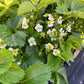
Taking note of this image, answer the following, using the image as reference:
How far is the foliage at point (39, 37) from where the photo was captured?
0.71 metres

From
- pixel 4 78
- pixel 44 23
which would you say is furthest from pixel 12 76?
pixel 44 23

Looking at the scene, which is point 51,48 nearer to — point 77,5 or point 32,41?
point 32,41

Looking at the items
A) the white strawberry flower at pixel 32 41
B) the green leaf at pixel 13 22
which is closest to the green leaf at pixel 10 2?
the green leaf at pixel 13 22

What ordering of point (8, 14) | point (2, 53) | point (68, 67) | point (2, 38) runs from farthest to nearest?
point (68, 67)
point (8, 14)
point (2, 38)
point (2, 53)

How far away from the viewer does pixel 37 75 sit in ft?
2.16

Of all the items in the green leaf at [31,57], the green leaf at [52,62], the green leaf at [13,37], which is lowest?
the green leaf at [52,62]

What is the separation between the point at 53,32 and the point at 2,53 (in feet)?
1.29

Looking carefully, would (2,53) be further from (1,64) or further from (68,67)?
(68,67)

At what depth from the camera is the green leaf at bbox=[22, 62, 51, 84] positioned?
0.65 m

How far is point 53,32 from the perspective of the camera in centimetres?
83

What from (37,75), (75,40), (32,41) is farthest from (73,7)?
(37,75)

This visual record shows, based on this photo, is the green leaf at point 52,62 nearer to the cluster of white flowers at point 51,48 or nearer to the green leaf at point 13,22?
the cluster of white flowers at point 51,48

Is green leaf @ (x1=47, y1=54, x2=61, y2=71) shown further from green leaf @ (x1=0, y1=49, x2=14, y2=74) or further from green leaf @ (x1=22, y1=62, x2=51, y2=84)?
green leaf @ (x1=0, y1=49, x2=14, y2=74)

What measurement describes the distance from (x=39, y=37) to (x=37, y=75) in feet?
0.99
